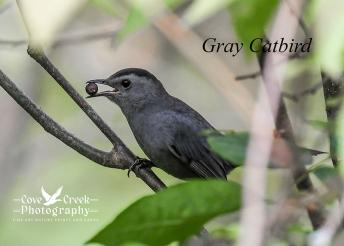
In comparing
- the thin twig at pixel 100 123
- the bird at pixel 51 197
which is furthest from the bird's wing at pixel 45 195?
the thin twig at pixel 100 123

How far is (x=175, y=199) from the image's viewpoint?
5.05 ft

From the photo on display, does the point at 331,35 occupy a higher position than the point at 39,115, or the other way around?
the point at 39,115

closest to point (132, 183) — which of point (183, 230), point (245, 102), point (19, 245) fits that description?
point (19, 245)

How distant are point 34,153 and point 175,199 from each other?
16.8ft

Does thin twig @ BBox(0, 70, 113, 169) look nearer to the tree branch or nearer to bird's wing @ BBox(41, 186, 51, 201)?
the tree branch

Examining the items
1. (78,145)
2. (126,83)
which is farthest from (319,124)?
(126,83)

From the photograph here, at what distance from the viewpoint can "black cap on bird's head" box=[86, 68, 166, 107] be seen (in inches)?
194

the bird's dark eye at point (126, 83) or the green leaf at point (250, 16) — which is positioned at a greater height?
the bird's dark eye at point (126, 83)

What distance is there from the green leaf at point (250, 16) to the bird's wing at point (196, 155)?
2389 mm

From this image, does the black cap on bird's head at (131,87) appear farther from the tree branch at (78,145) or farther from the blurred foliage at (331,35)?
the blurred foliage at (331,35)

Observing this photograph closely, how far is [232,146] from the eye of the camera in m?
1.67

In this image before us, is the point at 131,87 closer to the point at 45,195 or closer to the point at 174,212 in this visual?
the point at 45,195

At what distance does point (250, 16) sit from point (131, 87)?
314cm

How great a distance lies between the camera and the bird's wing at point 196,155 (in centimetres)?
445
